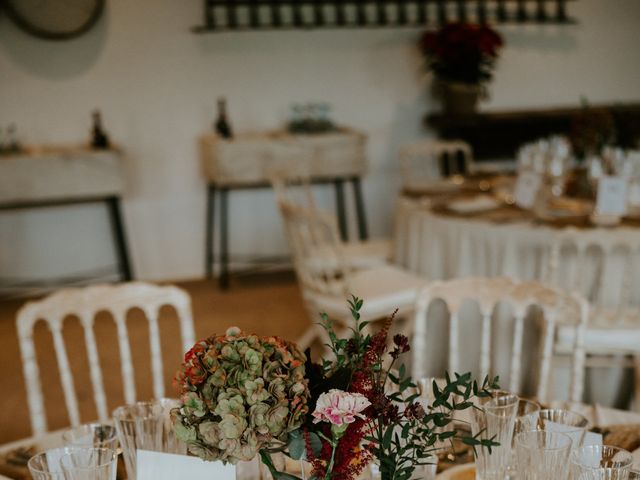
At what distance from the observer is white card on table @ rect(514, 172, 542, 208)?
2.85 m

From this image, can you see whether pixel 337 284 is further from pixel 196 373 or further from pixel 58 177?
pixel 196 373

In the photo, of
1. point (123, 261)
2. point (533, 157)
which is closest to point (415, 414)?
point (533, 157)

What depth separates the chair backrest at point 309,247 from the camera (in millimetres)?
2693

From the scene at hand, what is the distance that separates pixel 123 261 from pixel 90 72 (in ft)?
4.19

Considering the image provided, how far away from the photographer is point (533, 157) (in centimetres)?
307

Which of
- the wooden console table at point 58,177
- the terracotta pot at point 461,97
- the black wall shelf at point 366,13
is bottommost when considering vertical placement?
the wooden console table at point 58,177

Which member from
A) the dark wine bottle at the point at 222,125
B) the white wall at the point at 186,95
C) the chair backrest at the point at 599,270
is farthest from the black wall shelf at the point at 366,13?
the chair backrest at the point at 599,270

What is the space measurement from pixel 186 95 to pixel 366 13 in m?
1.41

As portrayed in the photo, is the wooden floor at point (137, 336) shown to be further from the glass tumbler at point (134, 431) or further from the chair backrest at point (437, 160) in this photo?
the glass tumbler at point (134, 431)

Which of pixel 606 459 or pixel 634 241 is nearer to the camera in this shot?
pixel 606 459

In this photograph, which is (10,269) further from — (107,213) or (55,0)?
(55,0)

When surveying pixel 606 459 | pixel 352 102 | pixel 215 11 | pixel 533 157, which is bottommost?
pixel 606 459

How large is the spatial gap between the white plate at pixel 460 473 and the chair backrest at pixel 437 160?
2827 mm

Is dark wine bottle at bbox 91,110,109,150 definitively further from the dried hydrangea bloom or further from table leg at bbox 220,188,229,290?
the dried hydrangea bloom
